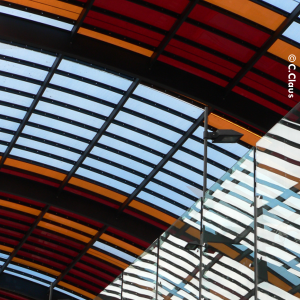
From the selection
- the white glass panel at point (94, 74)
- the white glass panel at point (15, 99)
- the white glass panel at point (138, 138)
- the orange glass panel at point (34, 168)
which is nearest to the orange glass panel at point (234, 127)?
the white glass panel at point (138, 138)

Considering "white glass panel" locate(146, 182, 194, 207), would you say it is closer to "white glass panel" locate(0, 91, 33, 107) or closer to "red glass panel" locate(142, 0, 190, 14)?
"white glass panel" locate(0, 91, 33, 107)

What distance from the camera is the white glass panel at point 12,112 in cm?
2352

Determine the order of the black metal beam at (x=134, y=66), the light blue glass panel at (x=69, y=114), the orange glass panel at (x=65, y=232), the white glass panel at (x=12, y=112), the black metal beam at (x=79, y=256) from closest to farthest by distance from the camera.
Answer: the black metal beam at (x=134, y=66)
the light blue glass panel at (x=69, y=114)
the white glass panel at (x=12, y=112)
the black metal beam at (x=79, y=256)
the orange glass panel at (x=65, y=232)

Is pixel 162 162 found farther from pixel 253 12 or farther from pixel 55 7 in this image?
pixel 253 12

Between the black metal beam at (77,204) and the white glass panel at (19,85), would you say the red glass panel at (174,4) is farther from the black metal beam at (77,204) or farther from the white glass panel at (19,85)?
the black metal beam at (77,204)

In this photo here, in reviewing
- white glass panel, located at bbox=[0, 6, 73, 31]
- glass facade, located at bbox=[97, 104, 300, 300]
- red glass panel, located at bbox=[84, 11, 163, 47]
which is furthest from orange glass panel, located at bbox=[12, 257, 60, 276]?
glass facade, located at bbox=[97, 104, 300, 300]

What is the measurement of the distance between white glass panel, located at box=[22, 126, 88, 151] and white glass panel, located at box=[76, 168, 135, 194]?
209 cm

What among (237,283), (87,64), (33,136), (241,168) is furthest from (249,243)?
(33,136)

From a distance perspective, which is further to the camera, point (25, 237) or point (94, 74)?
point (25, 237)

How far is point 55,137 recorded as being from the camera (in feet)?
82.1

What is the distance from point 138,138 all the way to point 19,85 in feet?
19.5

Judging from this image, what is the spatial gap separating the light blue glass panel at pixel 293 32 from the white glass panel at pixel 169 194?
1198cm

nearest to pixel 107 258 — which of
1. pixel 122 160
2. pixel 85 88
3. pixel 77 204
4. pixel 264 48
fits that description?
pixel 77 204

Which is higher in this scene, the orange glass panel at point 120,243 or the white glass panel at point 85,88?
the white glass panel at point 85,88
